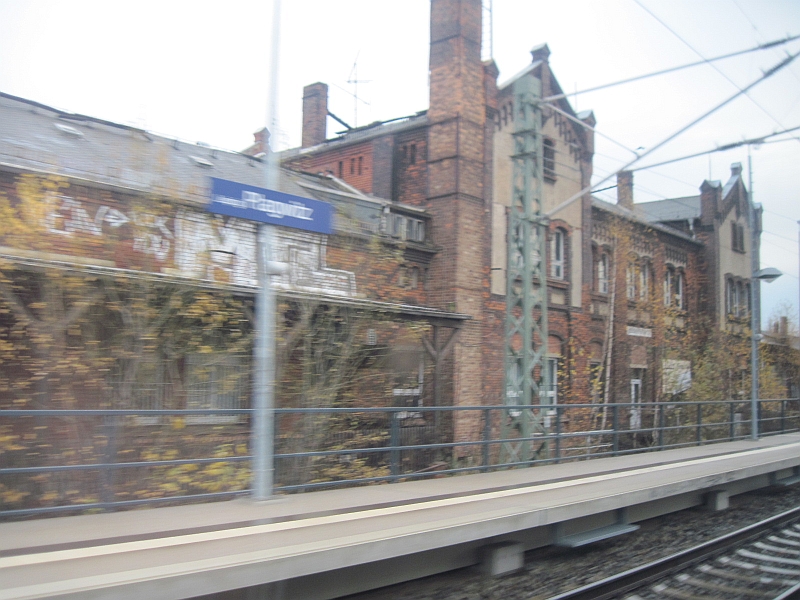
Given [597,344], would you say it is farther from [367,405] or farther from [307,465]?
[307,465]

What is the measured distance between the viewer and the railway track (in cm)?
789

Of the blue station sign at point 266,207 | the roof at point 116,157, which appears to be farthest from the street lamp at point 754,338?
the blue station sign at point 266,207

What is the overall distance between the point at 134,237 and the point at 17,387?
2.44m

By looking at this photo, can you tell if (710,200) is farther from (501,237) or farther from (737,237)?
(501,237)

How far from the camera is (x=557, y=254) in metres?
22.0

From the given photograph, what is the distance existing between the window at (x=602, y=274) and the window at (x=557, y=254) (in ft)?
8.15

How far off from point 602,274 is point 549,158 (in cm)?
490

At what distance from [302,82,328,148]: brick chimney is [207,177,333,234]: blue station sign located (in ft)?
56.5

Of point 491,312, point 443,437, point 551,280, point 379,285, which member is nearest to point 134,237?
point 379,285

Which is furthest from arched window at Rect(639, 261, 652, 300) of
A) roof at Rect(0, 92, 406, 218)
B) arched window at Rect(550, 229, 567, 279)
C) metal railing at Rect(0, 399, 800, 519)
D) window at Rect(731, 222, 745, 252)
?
metal railing at Rect(0, 399, 800, 519)

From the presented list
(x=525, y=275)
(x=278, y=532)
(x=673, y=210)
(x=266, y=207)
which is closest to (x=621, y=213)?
(x=673, y=210)

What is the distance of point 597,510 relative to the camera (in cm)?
880

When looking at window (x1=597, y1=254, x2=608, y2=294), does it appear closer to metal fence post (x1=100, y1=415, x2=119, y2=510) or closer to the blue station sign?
the blue station sign

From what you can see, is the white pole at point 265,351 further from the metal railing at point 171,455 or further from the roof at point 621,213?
the roof at point 621,213
